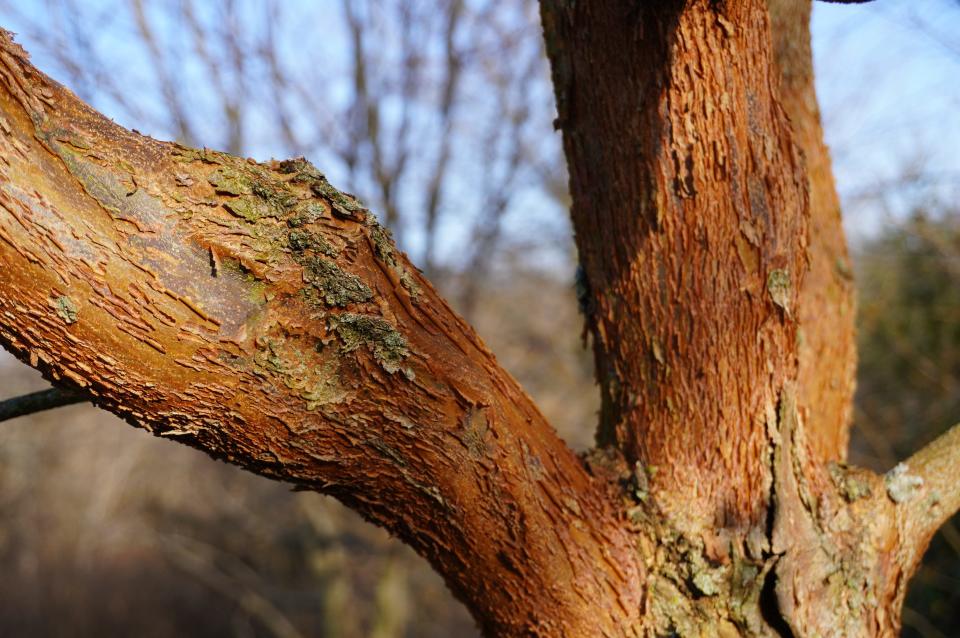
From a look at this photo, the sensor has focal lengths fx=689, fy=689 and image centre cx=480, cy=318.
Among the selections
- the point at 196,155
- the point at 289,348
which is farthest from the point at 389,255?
the point at 196,155

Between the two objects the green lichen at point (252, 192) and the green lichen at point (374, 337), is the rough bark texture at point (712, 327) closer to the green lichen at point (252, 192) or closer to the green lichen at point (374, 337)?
the green lichen at point (374, 337)

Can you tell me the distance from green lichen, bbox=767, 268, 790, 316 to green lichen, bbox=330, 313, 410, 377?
2.45ft

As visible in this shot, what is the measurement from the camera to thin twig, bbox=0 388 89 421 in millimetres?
1161

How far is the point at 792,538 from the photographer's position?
1323mm

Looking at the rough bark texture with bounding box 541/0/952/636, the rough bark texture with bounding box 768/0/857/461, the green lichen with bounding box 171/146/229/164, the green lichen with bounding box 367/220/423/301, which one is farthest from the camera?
the rough bark texture with bounding box 768/0/857/461

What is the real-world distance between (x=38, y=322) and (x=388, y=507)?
61 centimetres

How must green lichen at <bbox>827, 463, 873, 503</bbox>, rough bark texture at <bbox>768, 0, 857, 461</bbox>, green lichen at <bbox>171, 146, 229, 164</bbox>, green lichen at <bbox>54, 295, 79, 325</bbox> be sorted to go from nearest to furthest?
green lichen at <bbox>54, 295, 79, 325</bbox>, green lichen at <bbox>171, 146, 229, 164</bbox>, green lichen at <bbox>827, 463, 873, 503</bbox>, rough bark texture at <bbox>768, 0, 857, 461</bbox>

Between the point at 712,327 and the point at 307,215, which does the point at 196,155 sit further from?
the point at 712,327

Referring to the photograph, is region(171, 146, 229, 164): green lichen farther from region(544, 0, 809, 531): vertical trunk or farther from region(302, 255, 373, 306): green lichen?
region(544, 0, 809, 531): vertical trunk

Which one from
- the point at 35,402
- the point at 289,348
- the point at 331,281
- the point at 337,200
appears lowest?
the point at 35,402

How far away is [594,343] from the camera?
61.2 inches

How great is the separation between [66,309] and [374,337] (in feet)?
1.36

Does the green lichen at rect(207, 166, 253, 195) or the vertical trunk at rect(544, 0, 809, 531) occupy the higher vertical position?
the vertical trunk at rect(544, 0, 809, 531)

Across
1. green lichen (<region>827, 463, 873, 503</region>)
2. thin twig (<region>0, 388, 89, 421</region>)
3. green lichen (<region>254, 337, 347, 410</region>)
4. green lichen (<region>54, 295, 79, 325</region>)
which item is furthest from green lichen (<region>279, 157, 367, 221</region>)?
green lichen (<region>827, 463, 873, 503</region>)
